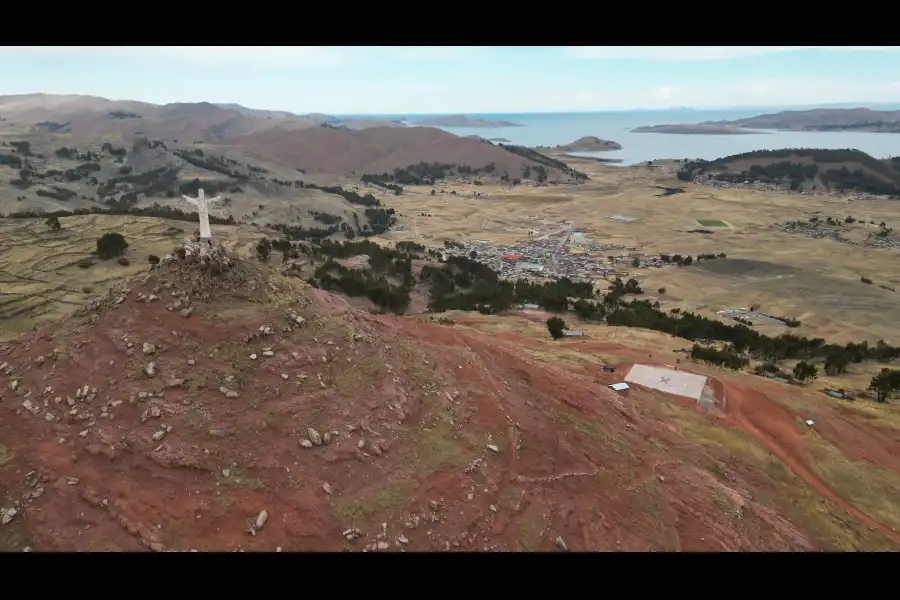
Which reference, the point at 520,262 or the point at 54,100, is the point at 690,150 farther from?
the point at 54,100

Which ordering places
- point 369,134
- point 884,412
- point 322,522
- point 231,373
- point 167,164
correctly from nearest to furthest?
point 322,522 → point 231,373 → point 884,412 → point 167,164 → point 369,134

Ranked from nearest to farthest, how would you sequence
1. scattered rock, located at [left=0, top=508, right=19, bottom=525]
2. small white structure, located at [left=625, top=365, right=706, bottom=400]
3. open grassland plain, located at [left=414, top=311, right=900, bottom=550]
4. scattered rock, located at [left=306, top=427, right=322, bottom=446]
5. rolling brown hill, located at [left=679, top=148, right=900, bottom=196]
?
scattered rock, located at [left=0, top=508, right=19, bottom=525], scattered rock, located at [left=306, top=427, right=322, bottom=446], open grassland plain, located at [left=414, top=311, right=900, bottom=550], small white structure, located at [left=625, top=365, right=706, bottom=400], rolling brown hill, located at [left=679, top=148, right=900, bottom=196]

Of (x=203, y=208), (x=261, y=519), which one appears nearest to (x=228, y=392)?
(x=261, y=519)

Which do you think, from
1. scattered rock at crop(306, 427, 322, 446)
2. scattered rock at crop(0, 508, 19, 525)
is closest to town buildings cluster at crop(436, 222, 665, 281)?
scattered rock at crop(306, 427, 322, 446)

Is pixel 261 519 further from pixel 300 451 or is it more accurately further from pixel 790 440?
pixel 790 440

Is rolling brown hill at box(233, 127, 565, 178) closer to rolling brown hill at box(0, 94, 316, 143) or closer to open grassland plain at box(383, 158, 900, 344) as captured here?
open grassland plain at box(383, 158, 900, 344)

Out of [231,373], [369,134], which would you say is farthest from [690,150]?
[231,373]
